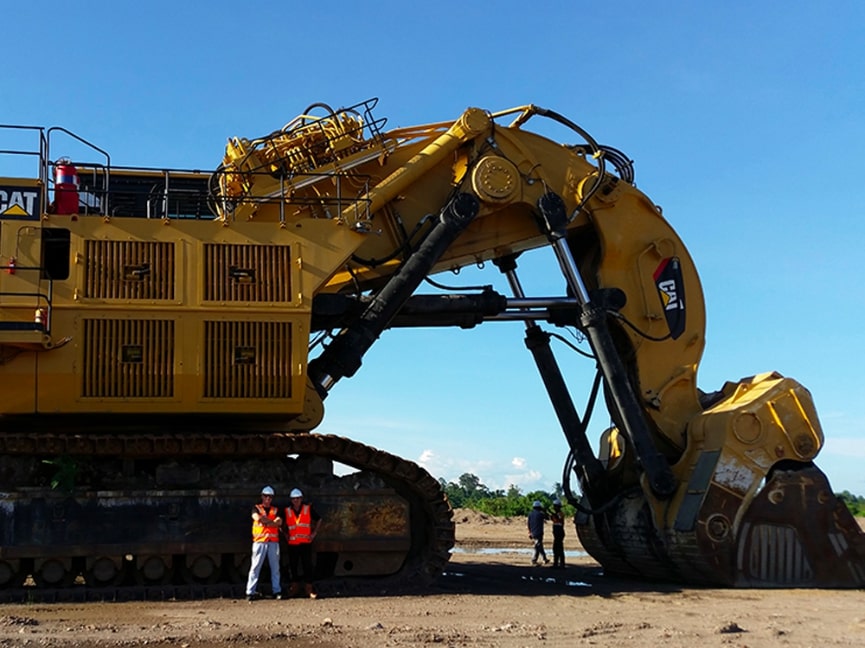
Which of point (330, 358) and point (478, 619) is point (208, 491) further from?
point (478, 619)

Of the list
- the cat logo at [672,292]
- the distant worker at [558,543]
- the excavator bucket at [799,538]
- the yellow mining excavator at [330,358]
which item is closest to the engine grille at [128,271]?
the yellow mining excavator at [330,358]

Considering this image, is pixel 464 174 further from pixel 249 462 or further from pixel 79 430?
pixel 79 430

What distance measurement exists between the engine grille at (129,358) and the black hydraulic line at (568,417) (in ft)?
19.1

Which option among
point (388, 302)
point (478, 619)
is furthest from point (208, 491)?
Answer: point (478, 619)

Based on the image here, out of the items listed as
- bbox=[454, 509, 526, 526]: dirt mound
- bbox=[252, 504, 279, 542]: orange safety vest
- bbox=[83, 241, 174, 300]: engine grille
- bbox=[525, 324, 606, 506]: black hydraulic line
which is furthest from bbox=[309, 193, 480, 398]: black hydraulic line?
bbox=[454, 509, 526, 526]: dirt mound

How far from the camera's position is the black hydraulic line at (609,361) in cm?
1400

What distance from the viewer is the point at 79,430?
12617 mm

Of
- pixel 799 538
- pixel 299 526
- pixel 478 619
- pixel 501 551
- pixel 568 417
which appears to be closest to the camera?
pixel 478 619

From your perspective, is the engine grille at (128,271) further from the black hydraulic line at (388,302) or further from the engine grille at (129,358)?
the black hydraulic line at (388,302)

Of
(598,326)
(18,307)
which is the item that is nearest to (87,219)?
(18,307)

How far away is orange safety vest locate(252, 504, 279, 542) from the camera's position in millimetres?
11992

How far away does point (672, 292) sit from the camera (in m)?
15.1

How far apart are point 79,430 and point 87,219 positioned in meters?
2.51

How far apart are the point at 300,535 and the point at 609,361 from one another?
190 inches
